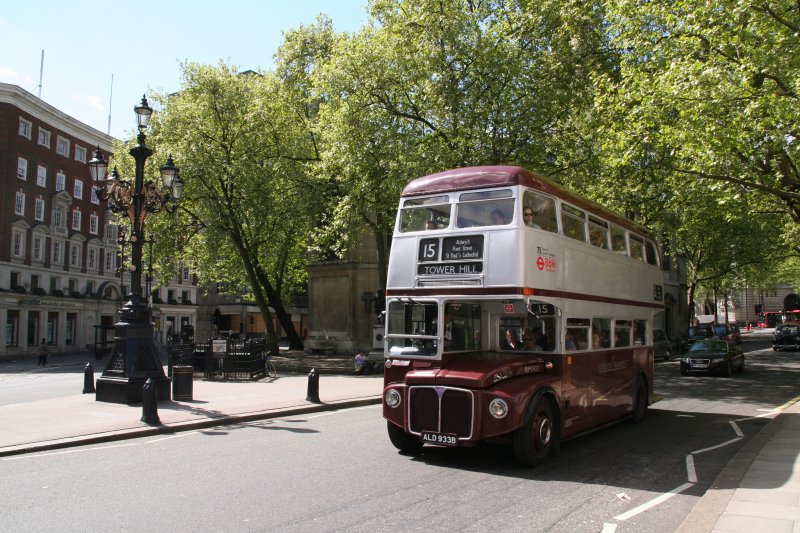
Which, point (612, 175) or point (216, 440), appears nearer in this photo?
point (216, 440)

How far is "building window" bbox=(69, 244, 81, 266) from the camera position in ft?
184

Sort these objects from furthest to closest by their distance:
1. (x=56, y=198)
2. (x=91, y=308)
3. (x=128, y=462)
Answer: (x=91, y=308) < (x=56, y=198) < (x=128, y=462)

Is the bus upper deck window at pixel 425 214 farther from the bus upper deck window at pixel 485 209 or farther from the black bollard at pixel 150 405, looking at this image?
the black bollard at pixel 150 405

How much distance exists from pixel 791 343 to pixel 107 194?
46.2m

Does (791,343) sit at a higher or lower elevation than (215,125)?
lower

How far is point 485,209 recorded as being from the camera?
9.10m

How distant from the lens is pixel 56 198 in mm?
53719

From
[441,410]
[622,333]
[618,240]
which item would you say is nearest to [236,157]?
[618,240]

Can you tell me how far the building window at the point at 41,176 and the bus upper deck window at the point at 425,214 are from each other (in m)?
52.0

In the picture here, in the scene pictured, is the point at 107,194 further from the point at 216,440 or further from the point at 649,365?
the point at 649,365

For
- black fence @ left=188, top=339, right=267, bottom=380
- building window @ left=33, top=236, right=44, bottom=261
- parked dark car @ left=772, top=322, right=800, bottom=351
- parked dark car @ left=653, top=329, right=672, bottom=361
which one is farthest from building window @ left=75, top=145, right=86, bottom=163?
parked dark car @ left=772, top=322, right=800, bottom=351

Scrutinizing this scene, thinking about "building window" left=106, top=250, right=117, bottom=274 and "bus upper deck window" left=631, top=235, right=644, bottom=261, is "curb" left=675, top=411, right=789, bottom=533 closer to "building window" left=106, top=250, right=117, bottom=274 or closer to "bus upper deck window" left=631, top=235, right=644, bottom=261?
"bus upper deck window" left=631, top=235, right=644, bottom=261


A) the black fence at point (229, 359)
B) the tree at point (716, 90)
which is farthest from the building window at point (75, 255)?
the tree at point (716, 90)

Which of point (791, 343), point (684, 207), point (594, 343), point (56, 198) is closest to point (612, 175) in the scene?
point (684, 207)
